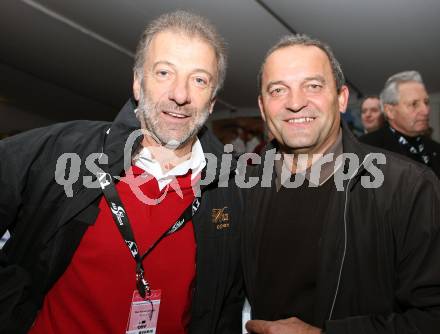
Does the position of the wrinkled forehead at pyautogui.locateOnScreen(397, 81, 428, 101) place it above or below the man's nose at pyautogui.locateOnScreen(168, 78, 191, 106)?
above

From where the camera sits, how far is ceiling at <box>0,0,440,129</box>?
14.8 ft

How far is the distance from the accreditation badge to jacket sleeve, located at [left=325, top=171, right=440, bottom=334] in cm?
68

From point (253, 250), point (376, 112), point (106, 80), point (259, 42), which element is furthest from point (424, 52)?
point (106, 80)

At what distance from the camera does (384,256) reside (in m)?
1.45

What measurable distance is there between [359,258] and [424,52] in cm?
506

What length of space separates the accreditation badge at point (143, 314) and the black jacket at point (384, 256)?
0.65m

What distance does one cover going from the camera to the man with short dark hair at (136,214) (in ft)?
4.91

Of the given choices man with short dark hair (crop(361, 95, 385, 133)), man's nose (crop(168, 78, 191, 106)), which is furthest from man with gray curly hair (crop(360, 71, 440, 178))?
man's nose (crop(168, 78, 191, 106))

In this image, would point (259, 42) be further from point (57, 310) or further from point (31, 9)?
point (57, 310)

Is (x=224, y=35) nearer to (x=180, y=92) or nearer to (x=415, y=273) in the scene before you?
(x=180, y=92)

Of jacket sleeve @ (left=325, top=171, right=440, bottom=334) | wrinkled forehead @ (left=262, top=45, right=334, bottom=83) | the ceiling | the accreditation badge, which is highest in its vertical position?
the ceiling

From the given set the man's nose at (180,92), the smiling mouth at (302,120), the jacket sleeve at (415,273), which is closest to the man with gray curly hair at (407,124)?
the smiling mouth at (302,120)

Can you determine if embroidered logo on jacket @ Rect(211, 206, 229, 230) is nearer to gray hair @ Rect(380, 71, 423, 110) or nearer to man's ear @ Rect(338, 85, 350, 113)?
man's ear @ Rect(338, 85, 350, 113)

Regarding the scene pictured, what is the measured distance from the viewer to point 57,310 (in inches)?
60.0
